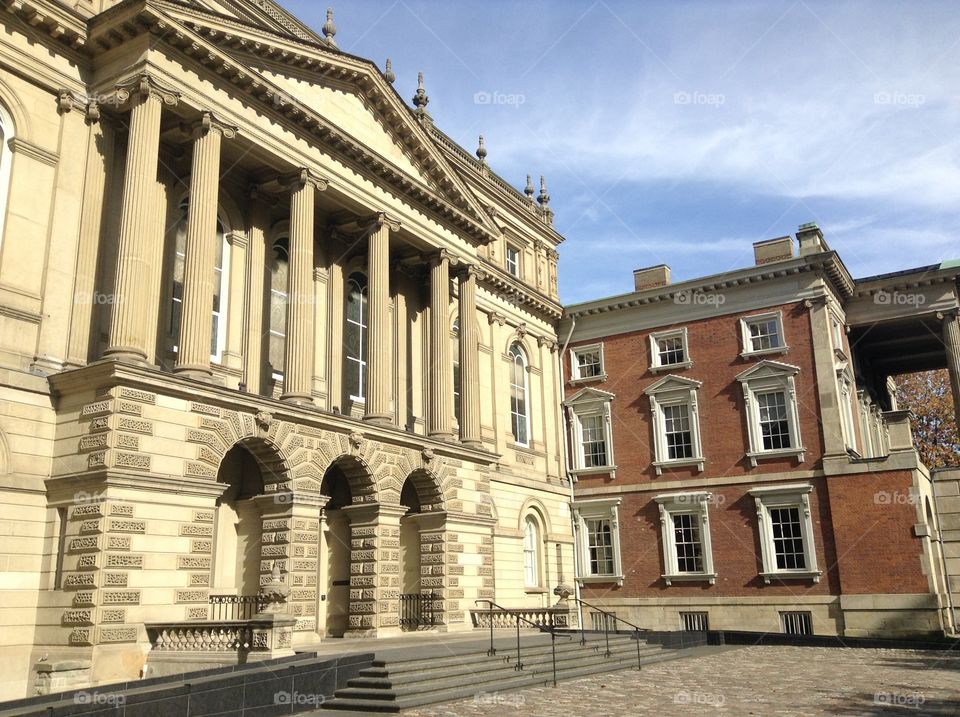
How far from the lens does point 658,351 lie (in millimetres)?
34531

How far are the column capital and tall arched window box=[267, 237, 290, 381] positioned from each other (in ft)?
12.9

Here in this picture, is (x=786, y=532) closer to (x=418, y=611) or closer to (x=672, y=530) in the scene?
(x=672, y=530)

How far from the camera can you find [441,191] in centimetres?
2689

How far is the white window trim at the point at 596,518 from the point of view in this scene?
33.5 meters

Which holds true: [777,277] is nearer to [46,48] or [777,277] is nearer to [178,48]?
[178,48]

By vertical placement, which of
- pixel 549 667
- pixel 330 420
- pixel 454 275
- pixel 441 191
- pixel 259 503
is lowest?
pixel 549 667

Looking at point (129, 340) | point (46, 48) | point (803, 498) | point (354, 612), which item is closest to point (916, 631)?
point (803, 498)

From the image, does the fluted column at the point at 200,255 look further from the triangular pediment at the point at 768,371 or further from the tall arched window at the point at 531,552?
the triangular pediment at the point at 768,371

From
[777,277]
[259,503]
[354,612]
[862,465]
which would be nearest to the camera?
[259,503]

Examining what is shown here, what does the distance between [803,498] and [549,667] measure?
15345mm

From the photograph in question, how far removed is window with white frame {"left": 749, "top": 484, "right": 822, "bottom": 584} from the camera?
2966 centimetres

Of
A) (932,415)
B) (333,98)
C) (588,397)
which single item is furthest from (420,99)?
(932,415)

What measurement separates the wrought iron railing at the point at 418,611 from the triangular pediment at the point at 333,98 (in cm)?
1163

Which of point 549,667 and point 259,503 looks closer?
point 549,667
